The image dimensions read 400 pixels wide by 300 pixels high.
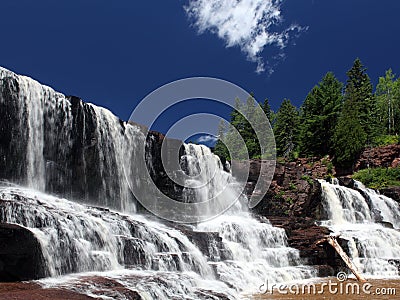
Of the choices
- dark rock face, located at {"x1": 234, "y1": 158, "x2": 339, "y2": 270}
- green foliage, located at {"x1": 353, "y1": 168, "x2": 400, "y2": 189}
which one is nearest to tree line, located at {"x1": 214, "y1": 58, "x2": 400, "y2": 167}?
green foliage, located at {"x1": 353, "y1": 168, "x2": 400, "y2": 189}

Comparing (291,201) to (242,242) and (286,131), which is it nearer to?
(242,242)

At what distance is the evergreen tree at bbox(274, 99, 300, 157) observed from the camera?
181 feet

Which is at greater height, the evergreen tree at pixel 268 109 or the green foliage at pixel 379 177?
the evergreen tree at pixel 268 109

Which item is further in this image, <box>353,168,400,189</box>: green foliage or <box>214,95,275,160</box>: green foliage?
<box>214,95,275,160</box>: green foliage

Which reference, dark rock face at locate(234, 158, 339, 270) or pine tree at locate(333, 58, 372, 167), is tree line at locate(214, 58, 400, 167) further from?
dark rock face at locate(234, 158, 339, 270)

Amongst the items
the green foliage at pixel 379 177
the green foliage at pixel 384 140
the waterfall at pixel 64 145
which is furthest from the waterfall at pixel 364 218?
the green foliage at pixel 384 140

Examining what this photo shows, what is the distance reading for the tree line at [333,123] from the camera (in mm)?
45812

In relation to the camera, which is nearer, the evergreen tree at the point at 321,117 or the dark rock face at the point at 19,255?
the dark rock face at the point at 19,255

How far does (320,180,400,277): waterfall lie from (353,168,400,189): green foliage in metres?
7.19

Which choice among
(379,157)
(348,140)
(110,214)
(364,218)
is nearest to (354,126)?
(348,140)

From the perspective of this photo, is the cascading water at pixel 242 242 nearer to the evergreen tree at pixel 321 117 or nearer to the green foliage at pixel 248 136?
the green foliage at pixel 248 136

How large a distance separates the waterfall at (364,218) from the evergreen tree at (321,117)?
1677 centimetres

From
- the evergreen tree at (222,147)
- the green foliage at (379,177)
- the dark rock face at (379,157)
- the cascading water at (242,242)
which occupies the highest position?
the evergreen tree at (222,147)

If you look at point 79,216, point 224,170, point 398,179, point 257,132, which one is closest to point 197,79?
point 79,216
